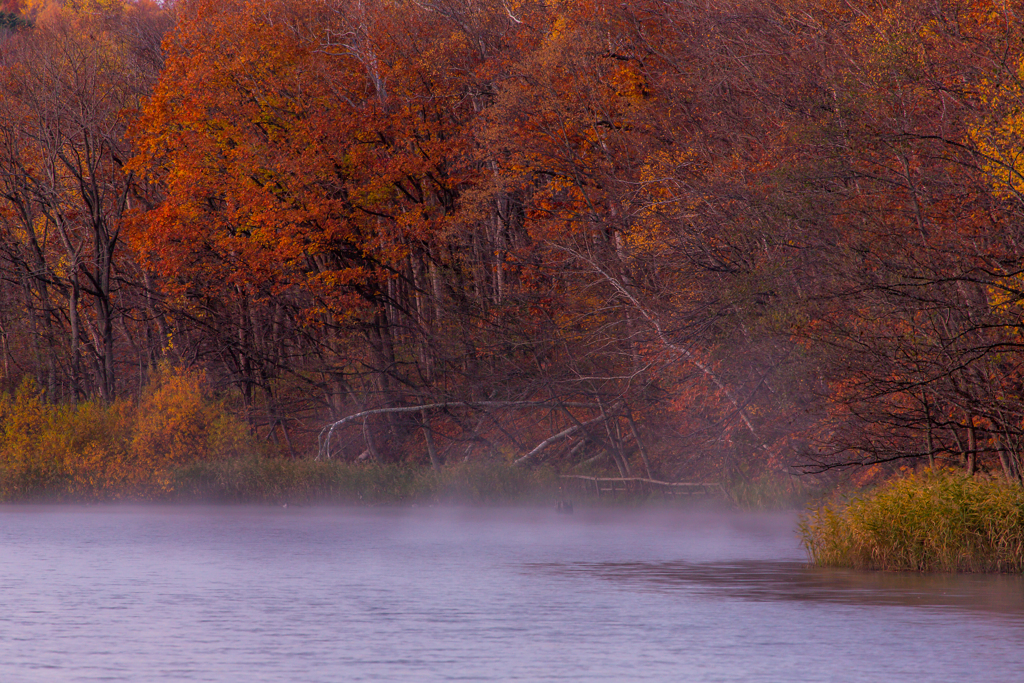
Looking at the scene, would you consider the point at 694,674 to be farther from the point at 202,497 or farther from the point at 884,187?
the point at 202,497

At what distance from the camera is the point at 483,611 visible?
1702 cm

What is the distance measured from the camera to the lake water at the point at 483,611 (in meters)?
12.9

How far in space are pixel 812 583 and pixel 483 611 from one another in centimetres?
528

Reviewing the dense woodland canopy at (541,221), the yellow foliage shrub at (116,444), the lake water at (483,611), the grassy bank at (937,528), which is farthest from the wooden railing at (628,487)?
the grassy bank at (937,528)

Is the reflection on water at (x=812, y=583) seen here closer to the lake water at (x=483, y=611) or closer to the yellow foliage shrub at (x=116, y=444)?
the lake water at (x=483, y=611)

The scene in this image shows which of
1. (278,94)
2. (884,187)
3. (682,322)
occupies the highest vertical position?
(278,94)

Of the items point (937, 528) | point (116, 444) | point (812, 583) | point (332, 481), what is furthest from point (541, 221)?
point (812, 583)

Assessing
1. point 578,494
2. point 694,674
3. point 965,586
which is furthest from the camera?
point 578,494

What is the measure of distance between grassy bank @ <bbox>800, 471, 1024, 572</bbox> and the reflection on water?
46 centimetres

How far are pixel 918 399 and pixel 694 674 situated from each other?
43.1 ft

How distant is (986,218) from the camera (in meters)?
25.2

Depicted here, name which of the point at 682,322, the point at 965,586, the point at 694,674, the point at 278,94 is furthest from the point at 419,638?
the point at 278,94

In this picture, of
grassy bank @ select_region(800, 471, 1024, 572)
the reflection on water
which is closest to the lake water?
the reflection on water

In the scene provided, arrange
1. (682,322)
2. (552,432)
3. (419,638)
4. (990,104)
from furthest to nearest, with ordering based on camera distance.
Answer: (552,432), (682,322), (990,104), (419,638)
